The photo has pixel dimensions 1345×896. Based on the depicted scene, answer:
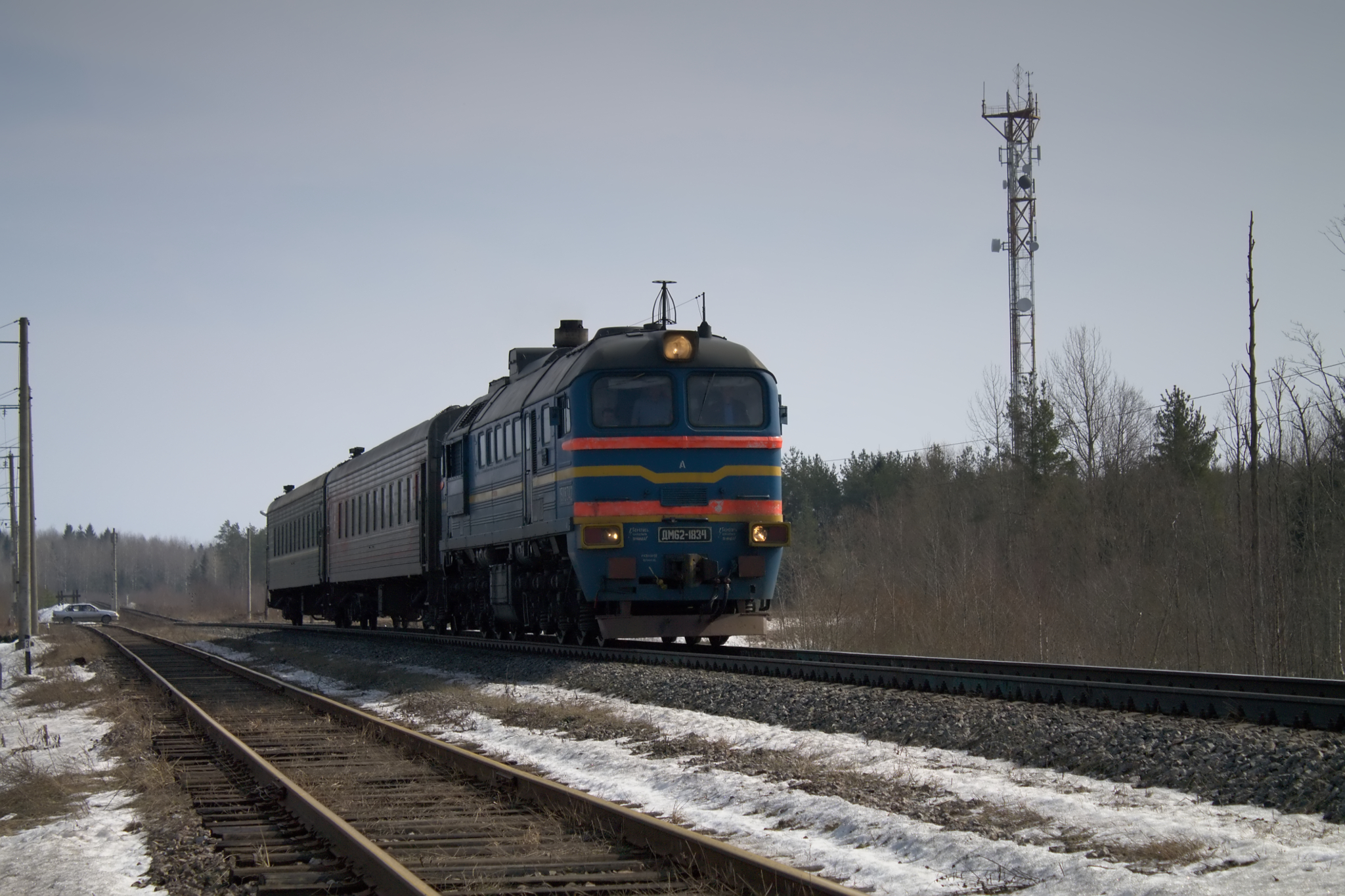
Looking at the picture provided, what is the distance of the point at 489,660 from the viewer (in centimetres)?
1666

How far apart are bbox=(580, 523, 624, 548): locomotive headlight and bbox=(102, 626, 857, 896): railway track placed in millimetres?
4034

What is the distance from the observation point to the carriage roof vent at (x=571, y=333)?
19.1m

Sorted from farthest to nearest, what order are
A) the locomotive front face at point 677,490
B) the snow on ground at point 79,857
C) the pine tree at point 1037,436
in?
the pine tree at point 1037,436 < the locomotive front face at point 677,490 < the snow on ground at point 79,857

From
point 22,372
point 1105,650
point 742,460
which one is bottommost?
point 1105,650

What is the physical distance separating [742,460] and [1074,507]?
25442 millimetres

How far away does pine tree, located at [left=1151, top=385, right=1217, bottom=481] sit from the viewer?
A: 37.2 m

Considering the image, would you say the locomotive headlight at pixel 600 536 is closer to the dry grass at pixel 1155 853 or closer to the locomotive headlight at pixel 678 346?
the locomotive headlight at pixel 678 346

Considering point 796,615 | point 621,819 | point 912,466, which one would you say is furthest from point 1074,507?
point 621,819

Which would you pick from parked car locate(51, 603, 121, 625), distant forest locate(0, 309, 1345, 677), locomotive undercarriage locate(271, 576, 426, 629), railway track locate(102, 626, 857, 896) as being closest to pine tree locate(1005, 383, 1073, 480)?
distant forest locate(0, 309, 1345, 677)

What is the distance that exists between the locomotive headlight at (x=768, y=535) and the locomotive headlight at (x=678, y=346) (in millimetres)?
2094

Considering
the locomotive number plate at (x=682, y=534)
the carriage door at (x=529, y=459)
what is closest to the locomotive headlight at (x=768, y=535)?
the locomotive number plate at (x=682, y=534)

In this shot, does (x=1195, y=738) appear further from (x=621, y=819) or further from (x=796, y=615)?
(x=796, y=615)

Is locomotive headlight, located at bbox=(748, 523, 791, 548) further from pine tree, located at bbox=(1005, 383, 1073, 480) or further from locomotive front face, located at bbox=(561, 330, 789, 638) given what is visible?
pine tree, located at bbox=(1005, 383, 1073, 480)

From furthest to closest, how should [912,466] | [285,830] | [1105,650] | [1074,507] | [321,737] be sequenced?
[912,466] < [1074,507] < [1105,650] < [321,737] < [285,830]
